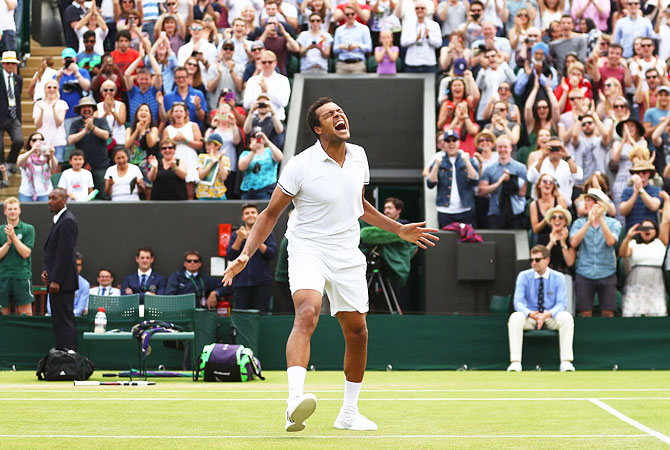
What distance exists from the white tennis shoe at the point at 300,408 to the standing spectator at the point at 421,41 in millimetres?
14799

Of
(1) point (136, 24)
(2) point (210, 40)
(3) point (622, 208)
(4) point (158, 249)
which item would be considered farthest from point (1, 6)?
(3) point (622, 208)

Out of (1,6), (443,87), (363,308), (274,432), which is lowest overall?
→ (274,432)

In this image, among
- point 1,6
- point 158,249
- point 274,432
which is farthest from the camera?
point 1,6

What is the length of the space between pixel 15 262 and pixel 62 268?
2.62 meters

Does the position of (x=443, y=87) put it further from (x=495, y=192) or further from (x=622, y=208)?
(x=622, y=208)

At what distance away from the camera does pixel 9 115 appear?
63.6 ft

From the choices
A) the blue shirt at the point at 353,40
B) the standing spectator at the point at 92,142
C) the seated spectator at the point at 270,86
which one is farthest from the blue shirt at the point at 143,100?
the blue shirt at the point at 353,40

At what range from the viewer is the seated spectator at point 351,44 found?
20719mm

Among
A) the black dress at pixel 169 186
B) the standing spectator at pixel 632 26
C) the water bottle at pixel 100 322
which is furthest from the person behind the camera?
the standing spectator at pixel 632 26

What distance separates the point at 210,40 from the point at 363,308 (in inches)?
584

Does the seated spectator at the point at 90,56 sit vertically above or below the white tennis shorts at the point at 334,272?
above

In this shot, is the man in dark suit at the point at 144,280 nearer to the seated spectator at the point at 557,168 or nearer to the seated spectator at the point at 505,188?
the seated spectator at the point at 505,188

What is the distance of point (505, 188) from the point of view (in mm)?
17609

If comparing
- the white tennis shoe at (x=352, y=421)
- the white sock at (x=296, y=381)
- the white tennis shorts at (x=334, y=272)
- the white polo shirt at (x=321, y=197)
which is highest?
the white polo shirt at (x=321, y=197)
